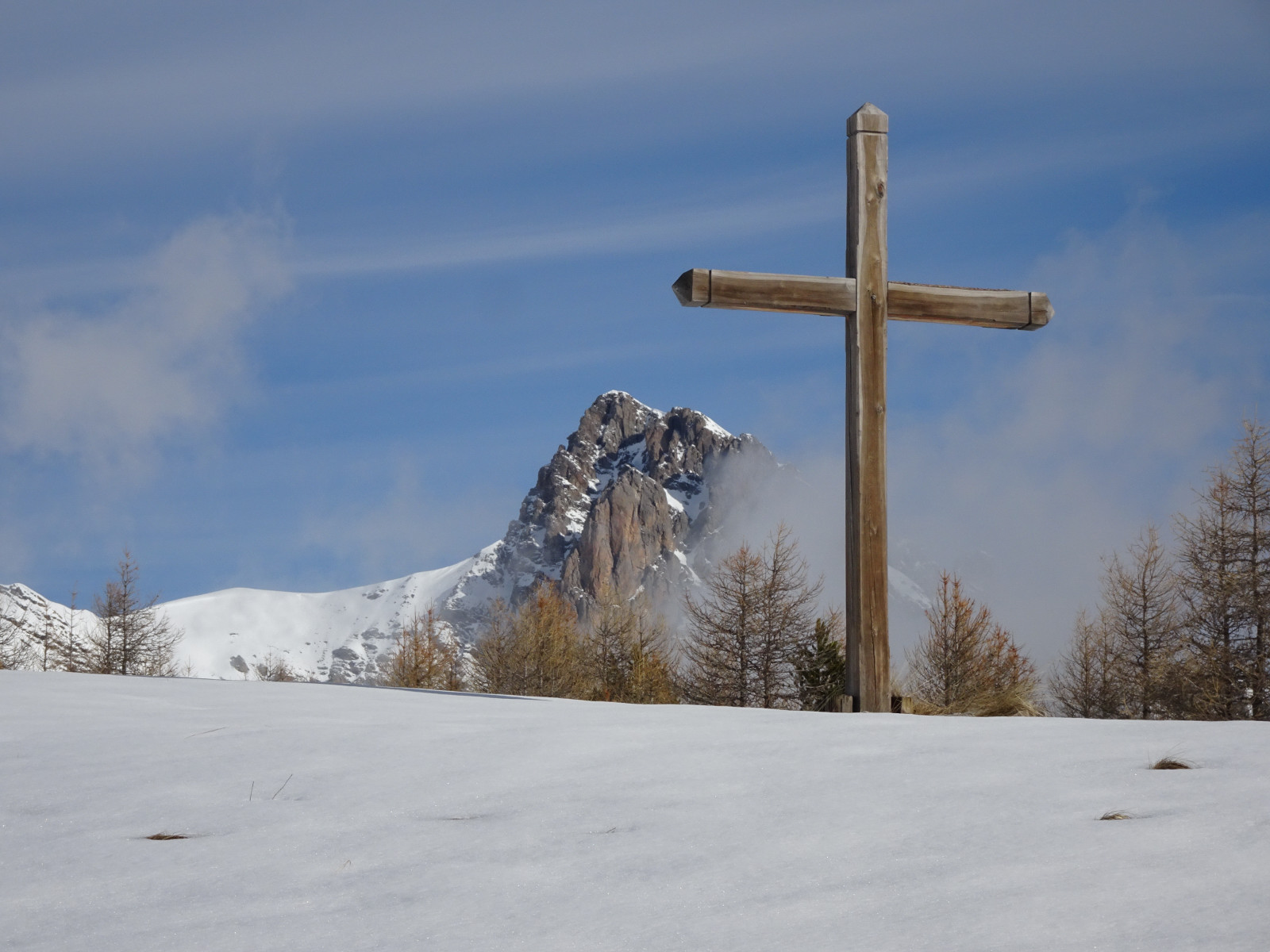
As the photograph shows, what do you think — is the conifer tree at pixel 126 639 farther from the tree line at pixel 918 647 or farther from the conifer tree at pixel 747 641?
the conifer tree at pixel 747 641

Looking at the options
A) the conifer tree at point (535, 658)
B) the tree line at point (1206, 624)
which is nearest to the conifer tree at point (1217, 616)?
the tree line at point (1206, 624)

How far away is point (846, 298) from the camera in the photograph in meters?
6.88

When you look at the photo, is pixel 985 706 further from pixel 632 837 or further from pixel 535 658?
pixel 535 658

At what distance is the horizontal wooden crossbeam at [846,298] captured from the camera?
22.0 feet

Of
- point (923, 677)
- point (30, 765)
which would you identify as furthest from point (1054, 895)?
point (923, 677)

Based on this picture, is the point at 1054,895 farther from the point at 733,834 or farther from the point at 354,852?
the point at 354,852

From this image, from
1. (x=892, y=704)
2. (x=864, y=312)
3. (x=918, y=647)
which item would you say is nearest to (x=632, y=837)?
(x=892, y=704)

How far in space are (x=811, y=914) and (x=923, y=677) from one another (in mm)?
46866

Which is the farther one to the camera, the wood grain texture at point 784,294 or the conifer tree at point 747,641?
the conifer tree at point 747,641

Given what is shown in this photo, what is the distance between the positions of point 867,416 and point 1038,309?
1.47 m

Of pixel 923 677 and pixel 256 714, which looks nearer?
pixel 256 714

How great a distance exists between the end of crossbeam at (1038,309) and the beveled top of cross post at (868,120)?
4.74ft

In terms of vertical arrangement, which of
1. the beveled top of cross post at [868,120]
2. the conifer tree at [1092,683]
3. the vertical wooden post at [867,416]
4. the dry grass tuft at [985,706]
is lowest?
the conifer tree at [1092,683]

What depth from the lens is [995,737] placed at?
4.18 metres
